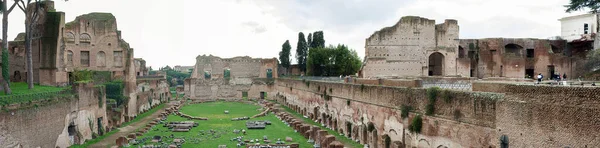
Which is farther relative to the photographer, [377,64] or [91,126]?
[377,64]

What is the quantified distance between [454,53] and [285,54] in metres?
26.4

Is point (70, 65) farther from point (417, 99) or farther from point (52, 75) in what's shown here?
point (417, 99)

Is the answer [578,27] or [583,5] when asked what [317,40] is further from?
[583,5]

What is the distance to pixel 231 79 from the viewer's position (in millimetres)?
54656

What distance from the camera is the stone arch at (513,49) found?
36.6 m

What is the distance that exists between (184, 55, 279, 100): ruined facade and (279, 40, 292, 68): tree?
131 inches

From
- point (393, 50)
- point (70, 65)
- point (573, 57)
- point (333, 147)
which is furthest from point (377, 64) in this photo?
point (70, 65)

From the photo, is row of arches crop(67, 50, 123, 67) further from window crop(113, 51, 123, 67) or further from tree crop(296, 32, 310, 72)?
tree crop(296, 32, 310, 72)

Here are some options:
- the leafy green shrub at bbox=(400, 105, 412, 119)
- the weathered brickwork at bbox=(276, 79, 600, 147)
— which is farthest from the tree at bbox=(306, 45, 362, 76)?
the leafy green shrub at bbox=(400, 105, 412, 119)

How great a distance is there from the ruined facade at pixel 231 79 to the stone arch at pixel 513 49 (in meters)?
25.0

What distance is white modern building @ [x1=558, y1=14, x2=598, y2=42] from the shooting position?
36719 mm

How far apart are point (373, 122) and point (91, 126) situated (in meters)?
13.7

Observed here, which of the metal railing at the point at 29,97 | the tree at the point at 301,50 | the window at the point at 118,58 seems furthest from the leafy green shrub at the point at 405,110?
the tree at the point at 301,50

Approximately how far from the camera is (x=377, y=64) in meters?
34.5
